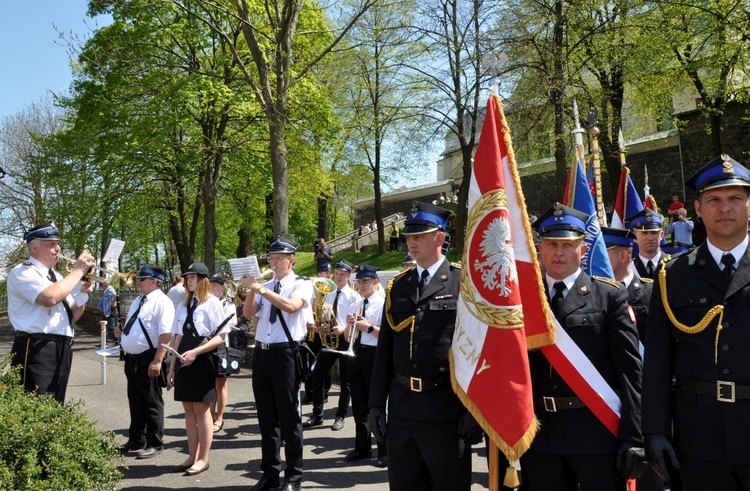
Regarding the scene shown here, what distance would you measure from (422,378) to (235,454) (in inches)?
175

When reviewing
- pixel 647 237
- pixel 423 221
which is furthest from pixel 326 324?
pixel 423 221

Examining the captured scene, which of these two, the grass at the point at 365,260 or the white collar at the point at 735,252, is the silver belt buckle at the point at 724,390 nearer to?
the white collar at the point at 735,252

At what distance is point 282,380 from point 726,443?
420 centimetres

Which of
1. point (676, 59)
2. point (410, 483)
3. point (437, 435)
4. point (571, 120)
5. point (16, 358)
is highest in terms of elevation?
point (676, 59)

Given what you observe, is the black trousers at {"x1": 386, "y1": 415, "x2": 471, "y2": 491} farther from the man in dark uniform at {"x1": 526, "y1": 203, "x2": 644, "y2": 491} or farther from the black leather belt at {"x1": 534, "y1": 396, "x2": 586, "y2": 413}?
the black leather belt at {"x1": 534, "y1": 396, "x2": 586, "y2": 413}

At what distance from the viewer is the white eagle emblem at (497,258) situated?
4035 mm

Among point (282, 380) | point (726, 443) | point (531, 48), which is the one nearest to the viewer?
point (726, 443)

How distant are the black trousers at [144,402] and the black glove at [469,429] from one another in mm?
5069

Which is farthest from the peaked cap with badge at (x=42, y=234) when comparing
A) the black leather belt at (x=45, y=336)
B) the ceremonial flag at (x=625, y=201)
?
the ceremonial flag at (x=625, y=201)

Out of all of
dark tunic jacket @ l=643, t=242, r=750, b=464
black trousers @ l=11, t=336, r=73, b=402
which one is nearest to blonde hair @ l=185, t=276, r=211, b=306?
black trousers @ l=11, t=336, r=73, b=402

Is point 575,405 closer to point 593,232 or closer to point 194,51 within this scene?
point 593,232

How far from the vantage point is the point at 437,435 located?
14.0 feet

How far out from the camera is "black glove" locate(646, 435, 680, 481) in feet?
10.6

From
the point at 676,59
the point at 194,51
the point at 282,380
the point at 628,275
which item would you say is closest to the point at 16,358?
the point at 282,380
